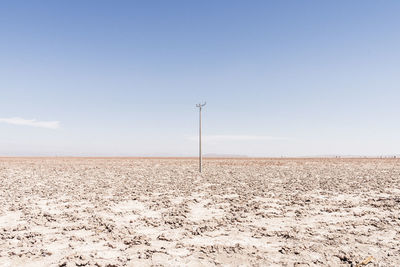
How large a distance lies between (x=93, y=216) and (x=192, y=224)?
3.38m

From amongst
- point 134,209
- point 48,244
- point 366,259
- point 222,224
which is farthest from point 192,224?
point 366,259

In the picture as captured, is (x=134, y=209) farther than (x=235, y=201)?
No

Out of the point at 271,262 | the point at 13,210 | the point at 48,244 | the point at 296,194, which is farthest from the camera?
the point at 296,194

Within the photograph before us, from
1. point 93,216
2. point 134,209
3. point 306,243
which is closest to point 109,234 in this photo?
point 93,216

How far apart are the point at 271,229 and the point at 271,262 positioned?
2.18 metres

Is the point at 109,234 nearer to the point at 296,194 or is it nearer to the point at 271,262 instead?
the point at 271,262

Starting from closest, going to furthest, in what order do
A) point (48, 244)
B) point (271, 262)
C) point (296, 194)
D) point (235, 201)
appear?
point (271, 262) → point (48, 244) → point (235, 201) → point (296, 194)

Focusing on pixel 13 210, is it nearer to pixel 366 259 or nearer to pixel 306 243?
pixel 306 243

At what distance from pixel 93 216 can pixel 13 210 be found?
341 centimetres

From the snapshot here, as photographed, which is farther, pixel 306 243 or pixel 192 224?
pixel 192 224

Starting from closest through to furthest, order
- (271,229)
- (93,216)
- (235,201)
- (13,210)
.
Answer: (271,229) < (93,216) < (13,210) < (235,201)

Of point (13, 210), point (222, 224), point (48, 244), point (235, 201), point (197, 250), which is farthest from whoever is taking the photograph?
point (235, 201)

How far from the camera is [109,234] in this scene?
21.1ft

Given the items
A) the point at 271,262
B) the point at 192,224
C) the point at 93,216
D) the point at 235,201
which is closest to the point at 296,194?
the point at 235,201
